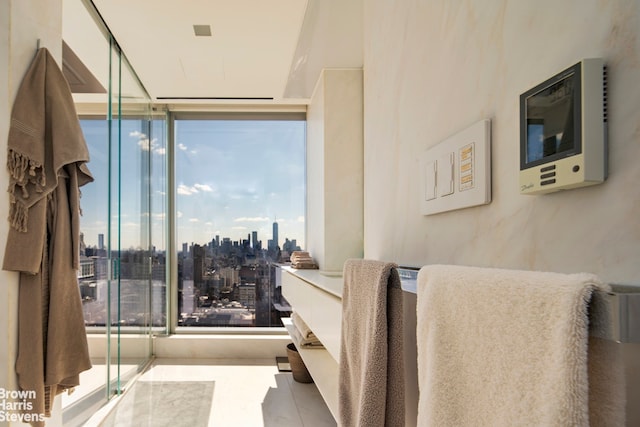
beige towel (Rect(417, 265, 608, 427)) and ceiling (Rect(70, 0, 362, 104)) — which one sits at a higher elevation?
ceiling (Rect(70, 0, 362, 104))

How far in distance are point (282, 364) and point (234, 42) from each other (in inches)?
100

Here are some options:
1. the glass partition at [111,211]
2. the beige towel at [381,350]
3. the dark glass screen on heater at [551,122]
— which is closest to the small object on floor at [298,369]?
the glass partition at [111,211]

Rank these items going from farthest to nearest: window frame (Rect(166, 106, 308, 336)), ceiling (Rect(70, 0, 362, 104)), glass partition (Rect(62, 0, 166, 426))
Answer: window frame (Rect(166, 106, 308, 336)) → glass partition (Rect(62, 0, 166, 426)) → ceiling (Rect(70, 0, 362, 104))

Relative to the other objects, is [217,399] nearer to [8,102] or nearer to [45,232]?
[45,232]

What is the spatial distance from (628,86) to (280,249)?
406 centimetres

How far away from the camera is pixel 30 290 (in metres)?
1.76

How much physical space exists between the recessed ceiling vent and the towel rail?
8.78ft

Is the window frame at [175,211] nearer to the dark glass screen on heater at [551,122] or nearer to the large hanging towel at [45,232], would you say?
the large hanging towel at [45,232]

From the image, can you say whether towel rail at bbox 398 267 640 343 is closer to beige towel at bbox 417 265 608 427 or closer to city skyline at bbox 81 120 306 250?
beige towel at bbox 417 265 608 427

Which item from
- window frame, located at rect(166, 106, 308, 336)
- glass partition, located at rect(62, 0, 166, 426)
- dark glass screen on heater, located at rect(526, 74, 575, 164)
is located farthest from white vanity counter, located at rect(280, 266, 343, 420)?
window frame, located at rect(166, 106, 308, 336)

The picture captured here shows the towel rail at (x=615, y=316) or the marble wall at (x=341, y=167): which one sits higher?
the marble wall at (x=341, y=167)

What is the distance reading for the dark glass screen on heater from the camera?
21.0 inches

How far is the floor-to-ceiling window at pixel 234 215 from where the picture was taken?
441 cm

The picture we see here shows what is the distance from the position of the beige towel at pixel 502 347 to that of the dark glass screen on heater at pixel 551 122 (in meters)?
0.17
